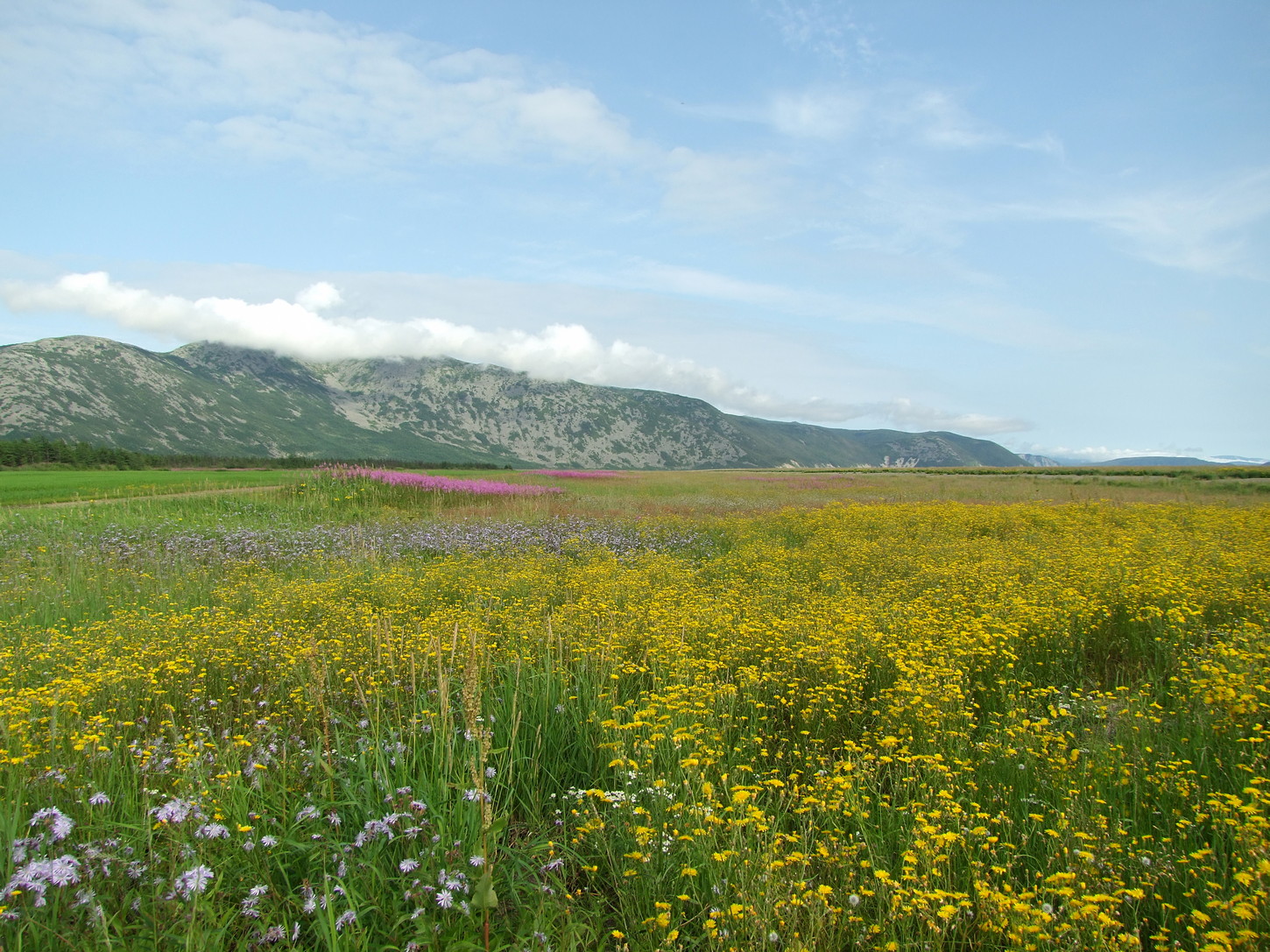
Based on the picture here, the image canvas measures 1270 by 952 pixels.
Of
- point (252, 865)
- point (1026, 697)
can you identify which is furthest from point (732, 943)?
point (1026, 697)

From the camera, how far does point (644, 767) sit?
3.91 m

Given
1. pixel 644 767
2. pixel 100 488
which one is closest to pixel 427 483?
pixel 100 488

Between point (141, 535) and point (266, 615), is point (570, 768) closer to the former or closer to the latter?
point (266, 615)

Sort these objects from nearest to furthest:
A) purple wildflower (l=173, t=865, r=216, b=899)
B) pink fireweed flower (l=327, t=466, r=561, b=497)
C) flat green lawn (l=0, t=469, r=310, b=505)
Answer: purple wildflower (l=173, t=865, r=216, b=899), flat green lawn (l=0, t=469, r=310, b=505), pink fireweed flower (l=327, t=466, r=561, b=497)

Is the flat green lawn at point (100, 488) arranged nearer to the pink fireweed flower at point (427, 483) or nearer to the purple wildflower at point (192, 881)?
the pink fireweed flower at point (427, 483)

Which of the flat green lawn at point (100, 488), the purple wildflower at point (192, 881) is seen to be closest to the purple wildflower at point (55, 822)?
the purple wildflower at point (192, 881)

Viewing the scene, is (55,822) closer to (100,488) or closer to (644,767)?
(644,767)

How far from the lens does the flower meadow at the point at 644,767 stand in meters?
2.78

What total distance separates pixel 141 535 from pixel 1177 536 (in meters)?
23.0

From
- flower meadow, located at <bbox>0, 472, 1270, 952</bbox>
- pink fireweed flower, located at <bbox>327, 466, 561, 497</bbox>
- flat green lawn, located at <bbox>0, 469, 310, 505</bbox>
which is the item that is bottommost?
flat green lawn, located at <bbox>0, 469, 310, 505</bbox>

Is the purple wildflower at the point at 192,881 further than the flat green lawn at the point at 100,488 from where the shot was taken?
No

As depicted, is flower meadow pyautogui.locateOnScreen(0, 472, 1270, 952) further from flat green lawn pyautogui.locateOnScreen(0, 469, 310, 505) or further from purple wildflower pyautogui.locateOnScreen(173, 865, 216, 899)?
flat green lawn pyautogui.locateOnScreen(0, 469, 310, 505)

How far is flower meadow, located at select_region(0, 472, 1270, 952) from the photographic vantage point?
109 inches

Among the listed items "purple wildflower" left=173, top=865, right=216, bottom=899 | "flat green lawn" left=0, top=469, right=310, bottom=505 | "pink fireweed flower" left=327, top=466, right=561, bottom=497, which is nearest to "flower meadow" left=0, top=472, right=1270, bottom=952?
"purple wildflower" left=173, top=865, right=216, bottom=899
